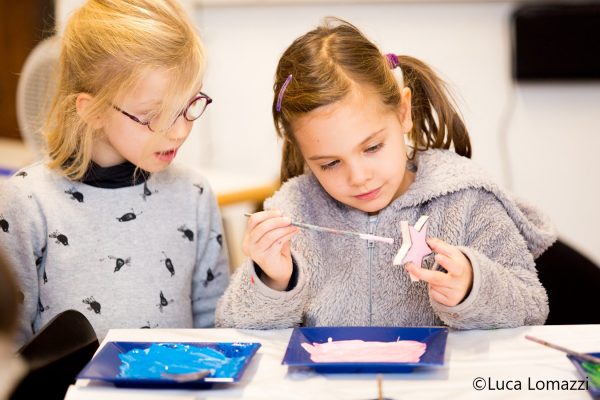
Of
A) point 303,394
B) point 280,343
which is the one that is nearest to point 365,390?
point 303,394

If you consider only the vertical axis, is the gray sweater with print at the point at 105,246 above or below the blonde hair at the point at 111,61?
below

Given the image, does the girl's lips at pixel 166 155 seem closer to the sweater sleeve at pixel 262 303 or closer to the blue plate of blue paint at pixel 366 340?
the sweater sleeve at pixel 262 303

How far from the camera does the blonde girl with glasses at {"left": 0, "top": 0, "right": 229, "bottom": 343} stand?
1.48 metres

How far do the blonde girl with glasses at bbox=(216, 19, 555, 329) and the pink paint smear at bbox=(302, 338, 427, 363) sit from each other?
0.13m

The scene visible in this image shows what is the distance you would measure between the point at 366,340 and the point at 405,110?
1.60 feet

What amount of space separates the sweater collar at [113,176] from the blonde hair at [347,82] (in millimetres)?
308

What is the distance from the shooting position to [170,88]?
4.85ft

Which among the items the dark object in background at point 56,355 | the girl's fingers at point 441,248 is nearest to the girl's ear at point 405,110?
the girl's fingers at point 441,248

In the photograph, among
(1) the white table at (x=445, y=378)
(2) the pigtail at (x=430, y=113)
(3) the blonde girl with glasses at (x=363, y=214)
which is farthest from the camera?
(2) the pigtail at (x=430, y=113)

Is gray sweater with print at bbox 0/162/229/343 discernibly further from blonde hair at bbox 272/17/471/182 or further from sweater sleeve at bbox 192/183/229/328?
blonde hair at bbox 272/17/471/182

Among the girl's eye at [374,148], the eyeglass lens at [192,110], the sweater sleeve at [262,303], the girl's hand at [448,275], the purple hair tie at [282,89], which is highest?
the purple hair tie at [282,89]

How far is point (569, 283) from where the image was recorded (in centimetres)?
154

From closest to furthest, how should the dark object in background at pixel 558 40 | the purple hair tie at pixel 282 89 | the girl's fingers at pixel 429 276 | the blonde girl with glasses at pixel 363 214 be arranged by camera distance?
the girl's fingers at pixel 429 276 → the blonde girl with glasses at pixel 363 214 → the purple hair tie at pixel 282 89 → the dark object in background at pixel 558 40

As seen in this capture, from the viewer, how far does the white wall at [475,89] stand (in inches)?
118
